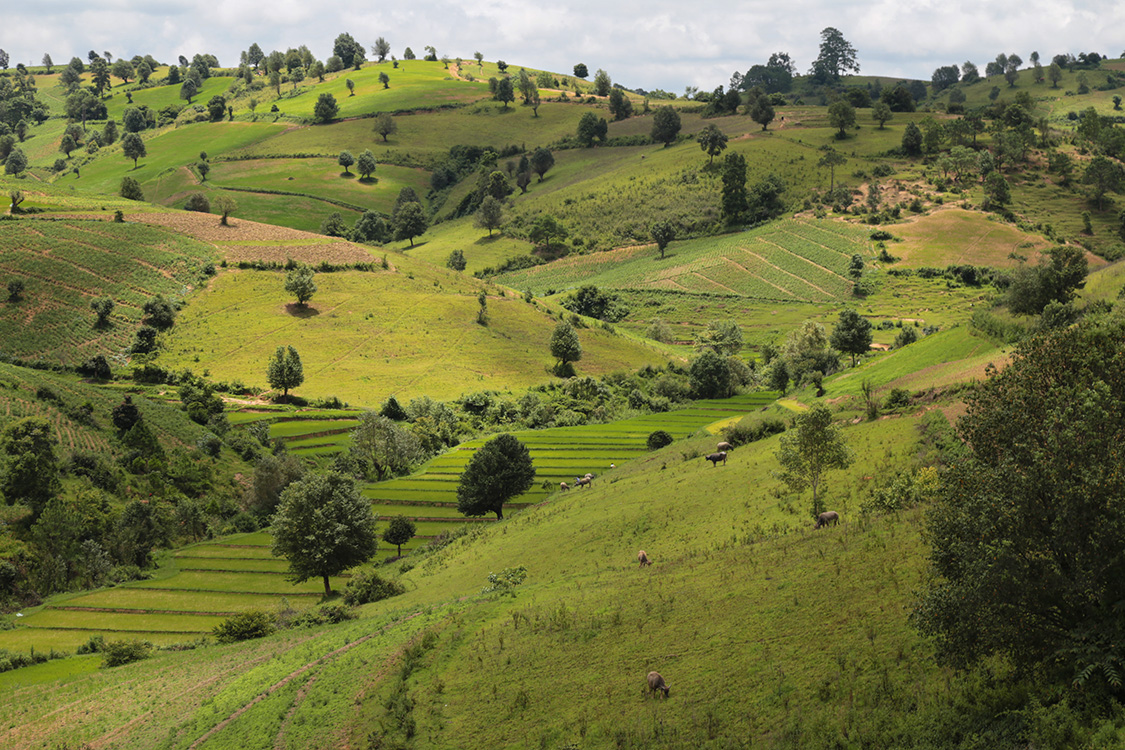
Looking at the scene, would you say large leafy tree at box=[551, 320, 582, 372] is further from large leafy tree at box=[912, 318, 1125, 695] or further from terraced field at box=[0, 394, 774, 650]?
large leafy tree at box=[912, 318, 1125, 695]

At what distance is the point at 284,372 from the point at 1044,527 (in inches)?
4034

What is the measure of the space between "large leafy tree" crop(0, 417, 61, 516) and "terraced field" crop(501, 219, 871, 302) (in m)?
123

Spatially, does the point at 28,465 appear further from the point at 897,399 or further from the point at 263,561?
the point at 897,399

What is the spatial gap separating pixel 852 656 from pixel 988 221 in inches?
7153

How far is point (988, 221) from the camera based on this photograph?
179 m

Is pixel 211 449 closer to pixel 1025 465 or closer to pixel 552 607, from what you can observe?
pixel 552 607

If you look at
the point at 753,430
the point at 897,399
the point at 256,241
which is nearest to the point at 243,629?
the point at 753,430

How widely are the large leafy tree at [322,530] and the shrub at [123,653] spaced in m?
12.4

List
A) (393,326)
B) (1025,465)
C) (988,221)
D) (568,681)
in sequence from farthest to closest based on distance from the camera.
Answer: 1. (988,221)
2. (393,326)
3. (568,681)
4. (1025,465)

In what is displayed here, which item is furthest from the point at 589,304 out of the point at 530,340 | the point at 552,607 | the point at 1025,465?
the point at 1025,465

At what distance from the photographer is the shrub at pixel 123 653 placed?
47.1 metres

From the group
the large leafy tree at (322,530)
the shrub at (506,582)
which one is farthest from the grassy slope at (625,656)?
the large leafy tree at (322,530)

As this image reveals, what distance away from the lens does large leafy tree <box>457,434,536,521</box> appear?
72.6 meters

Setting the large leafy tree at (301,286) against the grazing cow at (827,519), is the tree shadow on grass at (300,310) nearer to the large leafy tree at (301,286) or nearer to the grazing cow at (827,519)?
the large leafy tree at (301,286)
